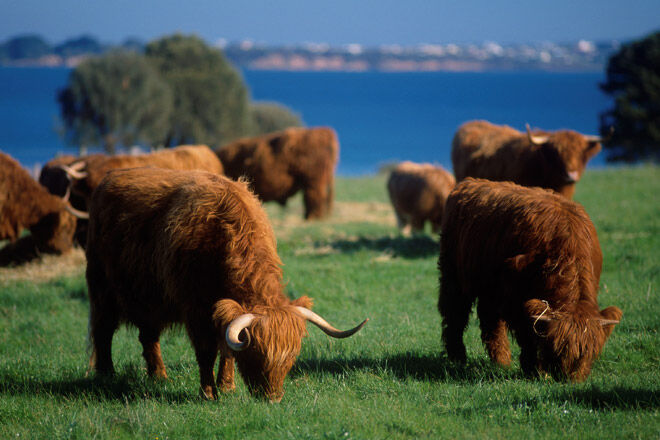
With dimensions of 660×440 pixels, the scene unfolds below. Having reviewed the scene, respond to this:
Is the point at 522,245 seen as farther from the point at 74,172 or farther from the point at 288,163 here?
the point at 288,163

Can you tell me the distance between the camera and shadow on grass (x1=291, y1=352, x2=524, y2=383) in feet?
17.4

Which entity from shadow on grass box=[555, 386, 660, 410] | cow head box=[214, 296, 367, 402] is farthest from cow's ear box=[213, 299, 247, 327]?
shadow on grass box=[555, 386, 660, 410]

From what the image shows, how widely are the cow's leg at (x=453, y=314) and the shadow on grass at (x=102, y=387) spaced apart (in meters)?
2.32

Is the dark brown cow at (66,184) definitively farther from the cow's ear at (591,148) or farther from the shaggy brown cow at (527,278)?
the cow's ear at (591,148)

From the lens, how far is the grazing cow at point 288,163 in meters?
14.8

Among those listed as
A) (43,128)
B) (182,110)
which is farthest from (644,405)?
(43,128)

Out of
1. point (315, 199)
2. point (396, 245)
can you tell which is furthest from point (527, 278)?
point (315, 199)

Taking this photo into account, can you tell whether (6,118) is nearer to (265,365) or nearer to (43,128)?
(43,128)

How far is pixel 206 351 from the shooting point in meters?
4.95

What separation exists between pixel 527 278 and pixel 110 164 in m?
8.41

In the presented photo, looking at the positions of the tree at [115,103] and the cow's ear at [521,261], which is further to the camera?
the tree at [115,103]

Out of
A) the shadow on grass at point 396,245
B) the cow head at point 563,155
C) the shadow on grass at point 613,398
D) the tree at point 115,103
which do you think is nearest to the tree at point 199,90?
the tree at point 115,103

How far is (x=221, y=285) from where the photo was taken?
484 centimetres

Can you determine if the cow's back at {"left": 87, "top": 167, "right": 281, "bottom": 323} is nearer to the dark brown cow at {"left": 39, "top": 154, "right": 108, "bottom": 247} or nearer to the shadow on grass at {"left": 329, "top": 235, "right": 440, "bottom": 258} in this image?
the shadow on grass at {"left": 329, "top": 235, "right": 440, "bottom": 258}
